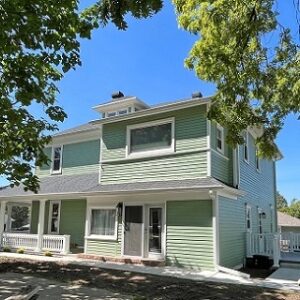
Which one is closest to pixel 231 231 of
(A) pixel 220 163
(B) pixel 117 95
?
(A) pixel 220 163

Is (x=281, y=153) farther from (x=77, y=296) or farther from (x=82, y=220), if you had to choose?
(x=77, y=296)

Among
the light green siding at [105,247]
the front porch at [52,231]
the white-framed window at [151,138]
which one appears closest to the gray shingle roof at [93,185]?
the front porch at [52,231]

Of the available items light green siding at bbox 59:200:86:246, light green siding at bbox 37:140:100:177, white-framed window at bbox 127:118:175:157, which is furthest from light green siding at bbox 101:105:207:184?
light green siding at bbox 37:140:100:177

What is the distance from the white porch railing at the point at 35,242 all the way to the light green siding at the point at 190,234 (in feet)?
18.5

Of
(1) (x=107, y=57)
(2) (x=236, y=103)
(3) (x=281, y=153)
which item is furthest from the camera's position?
(3) (x=281, y=153)

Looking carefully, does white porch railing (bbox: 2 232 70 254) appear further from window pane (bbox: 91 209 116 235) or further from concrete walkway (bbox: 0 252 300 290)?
window pane (bbox: 91 209 116 235)

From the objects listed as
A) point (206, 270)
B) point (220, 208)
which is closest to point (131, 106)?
point (220, 208)

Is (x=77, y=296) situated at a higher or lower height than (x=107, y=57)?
lower

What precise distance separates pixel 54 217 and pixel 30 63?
45.5ft

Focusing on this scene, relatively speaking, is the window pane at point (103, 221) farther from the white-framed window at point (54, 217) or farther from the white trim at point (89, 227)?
the white-framed window at point (54, 217)

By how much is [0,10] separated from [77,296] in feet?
22.3

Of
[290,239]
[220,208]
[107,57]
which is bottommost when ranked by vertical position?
[290,239]

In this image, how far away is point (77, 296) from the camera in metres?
9.07

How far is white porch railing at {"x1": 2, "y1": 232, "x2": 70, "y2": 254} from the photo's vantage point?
56.4 feet
